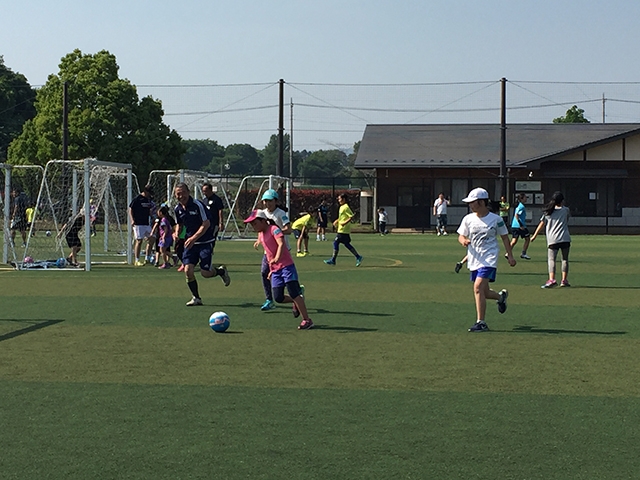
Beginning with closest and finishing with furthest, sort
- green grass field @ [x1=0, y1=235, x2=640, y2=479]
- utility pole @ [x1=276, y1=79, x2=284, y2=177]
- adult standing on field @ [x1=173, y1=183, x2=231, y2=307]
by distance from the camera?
green grass field @ [x1=0, y1=235, x2=640, y2=479] < adult standing on field @ [x1=173, y1=183, x2=231, y2=307] < utility pole @ [x1=276, y1=79, x2=284, y2=177]

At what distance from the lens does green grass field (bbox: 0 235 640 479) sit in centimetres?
616

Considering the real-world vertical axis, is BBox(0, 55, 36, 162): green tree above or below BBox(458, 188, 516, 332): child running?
above

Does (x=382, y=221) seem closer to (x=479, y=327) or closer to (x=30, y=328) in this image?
(x=479, y=327)

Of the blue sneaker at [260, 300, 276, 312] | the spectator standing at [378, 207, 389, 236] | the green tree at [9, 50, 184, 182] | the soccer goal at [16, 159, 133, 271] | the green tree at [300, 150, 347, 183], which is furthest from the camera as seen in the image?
the green tree at [300, 150, 347, 183]

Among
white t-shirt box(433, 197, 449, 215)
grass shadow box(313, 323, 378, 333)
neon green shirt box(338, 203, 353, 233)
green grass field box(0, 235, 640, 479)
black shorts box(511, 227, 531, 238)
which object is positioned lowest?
green grass field box(0, 235, 640, 479)

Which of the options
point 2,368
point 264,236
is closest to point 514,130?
point 264,236

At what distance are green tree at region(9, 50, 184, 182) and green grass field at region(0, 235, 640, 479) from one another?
133 ft

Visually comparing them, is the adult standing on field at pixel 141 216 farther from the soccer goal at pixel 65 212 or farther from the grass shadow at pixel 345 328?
the grass shadow at pixel 345 328

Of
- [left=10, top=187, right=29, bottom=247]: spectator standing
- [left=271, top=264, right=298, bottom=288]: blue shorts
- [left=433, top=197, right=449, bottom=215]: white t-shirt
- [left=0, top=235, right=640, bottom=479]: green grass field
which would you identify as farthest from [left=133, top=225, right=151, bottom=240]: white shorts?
[left=433, top=197, right=449, bottom=215]: white t-shirt

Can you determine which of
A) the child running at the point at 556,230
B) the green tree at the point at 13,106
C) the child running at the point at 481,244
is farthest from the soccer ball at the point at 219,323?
the green tree at the point at 13,106

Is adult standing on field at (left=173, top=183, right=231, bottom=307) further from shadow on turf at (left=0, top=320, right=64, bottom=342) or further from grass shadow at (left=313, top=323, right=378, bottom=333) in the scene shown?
grass shadow at (left=313, top=323, right=378, bottom=333)

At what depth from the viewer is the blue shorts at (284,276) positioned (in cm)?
1210

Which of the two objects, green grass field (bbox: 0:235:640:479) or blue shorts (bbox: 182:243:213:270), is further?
blue shorts (bbox: 182:243:213:270)

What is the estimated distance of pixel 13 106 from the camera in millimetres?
75000
